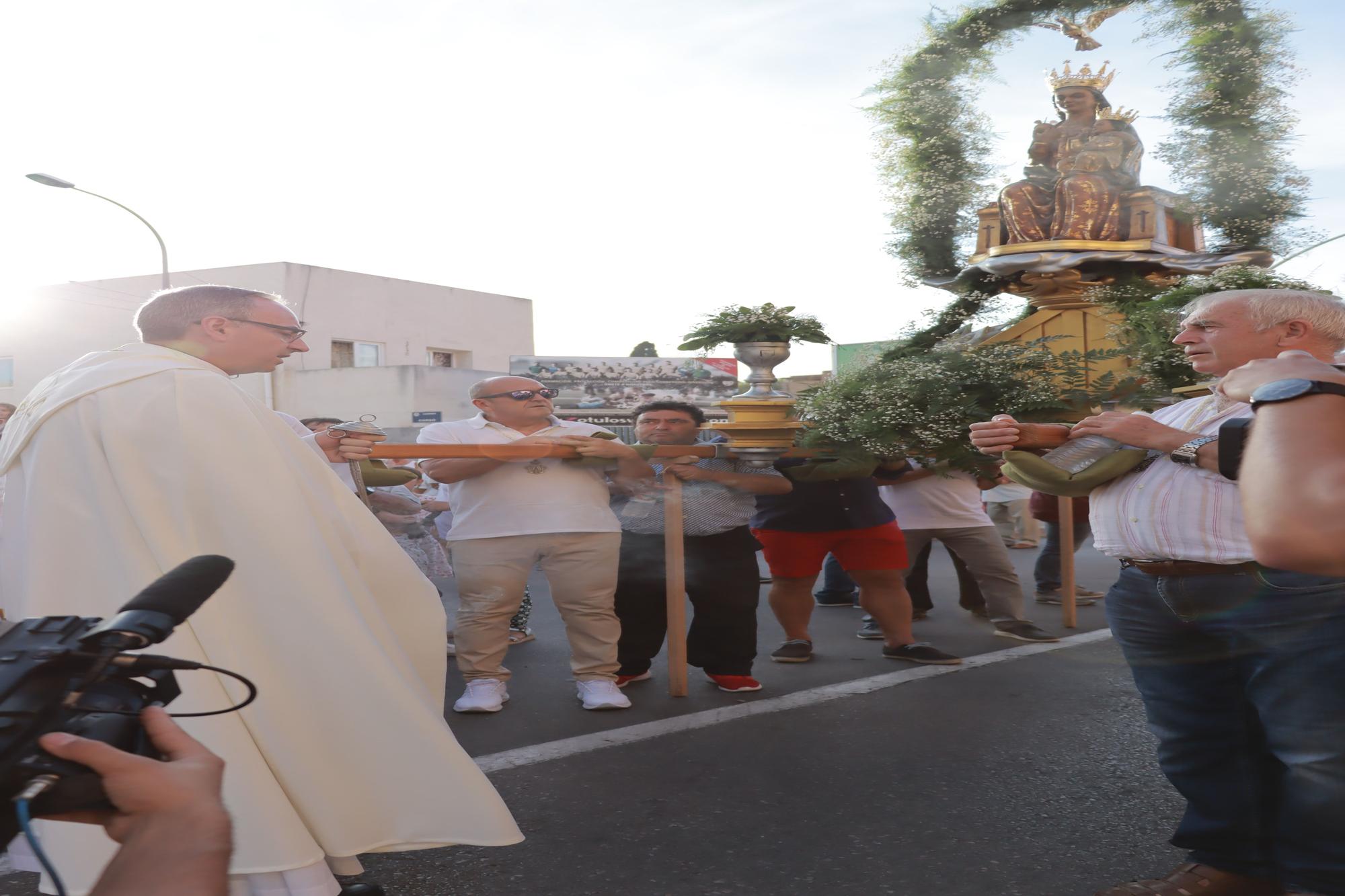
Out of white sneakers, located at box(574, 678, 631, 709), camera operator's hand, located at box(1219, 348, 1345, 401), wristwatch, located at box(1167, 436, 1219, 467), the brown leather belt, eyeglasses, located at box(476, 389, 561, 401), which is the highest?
eyeglasses, located at box(476, 389, 561, 401)

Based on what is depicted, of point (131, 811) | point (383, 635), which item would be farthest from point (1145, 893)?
point (131, 811)

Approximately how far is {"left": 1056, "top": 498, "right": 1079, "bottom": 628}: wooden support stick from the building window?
88.3 feet

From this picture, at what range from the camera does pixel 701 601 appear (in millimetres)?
6008

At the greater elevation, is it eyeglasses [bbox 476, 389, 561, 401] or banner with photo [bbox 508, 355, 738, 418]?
banner with photo [bbox 508, 355, 738, 418]

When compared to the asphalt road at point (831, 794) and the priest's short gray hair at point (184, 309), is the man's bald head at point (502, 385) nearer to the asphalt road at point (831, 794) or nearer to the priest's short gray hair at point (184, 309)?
the asphalt road at point (831, 794)

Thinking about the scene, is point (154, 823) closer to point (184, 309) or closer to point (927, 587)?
point (184, 309)

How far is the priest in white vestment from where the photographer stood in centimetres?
285

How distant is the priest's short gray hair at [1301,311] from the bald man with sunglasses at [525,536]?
3200mm

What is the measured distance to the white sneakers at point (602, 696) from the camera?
550cm

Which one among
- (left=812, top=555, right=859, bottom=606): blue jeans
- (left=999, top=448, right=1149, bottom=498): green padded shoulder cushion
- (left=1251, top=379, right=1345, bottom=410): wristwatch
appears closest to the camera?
(left=1251, top=379, right=1345, bottom=410): wristwatch

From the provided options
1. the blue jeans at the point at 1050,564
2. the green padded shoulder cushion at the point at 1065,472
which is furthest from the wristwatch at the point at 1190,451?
the blue jeans at the point at 1050,564

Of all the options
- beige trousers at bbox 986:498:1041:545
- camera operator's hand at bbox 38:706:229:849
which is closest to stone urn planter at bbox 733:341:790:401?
camera operator's hand at bbox 38:706:229:849

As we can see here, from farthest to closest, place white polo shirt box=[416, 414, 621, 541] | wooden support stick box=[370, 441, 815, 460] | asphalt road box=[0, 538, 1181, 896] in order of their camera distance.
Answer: white polo shirt box=[416, 414, 621, 541] → wooden support stick box=[370, 441, 815, 460] → asphalt road box=[0, 538, 1181, 896]

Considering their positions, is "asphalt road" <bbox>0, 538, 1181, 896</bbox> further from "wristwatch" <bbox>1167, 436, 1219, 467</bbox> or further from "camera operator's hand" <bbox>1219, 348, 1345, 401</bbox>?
"camera operator's hand" <bbox>1219, 348, 1345, 401</bbox>
